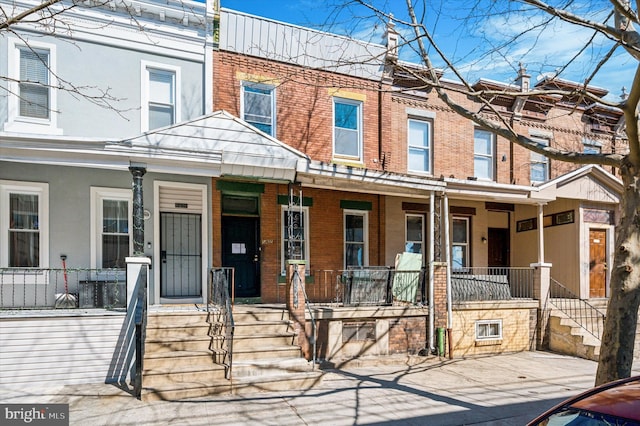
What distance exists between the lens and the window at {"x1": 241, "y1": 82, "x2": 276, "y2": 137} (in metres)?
11.2

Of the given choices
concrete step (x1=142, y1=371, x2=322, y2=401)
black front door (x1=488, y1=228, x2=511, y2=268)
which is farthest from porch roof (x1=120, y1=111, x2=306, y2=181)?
black front door (x1=488, y1=228, x2=511, y2=268)

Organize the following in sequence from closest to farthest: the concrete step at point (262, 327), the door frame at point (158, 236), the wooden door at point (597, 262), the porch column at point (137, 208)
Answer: the porch column at point (137, 208) < the concrete step at point (262, 327) < the door frame at point (158, 236) < the wooden door at point (597, 262)

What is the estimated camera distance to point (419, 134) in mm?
13352

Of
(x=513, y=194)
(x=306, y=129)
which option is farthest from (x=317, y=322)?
(x=513, y=194)

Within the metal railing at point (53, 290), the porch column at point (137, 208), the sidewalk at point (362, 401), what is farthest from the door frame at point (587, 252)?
the metal railing at point (53, 290)

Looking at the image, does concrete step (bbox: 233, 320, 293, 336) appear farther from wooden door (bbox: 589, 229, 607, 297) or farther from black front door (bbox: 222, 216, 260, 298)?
wooden door (bbox: 589, 229, 607, 297)

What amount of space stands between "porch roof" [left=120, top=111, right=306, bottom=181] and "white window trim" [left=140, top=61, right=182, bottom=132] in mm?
1739

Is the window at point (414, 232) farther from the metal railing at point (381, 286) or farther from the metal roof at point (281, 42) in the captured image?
the metal roof at point (281, 42)

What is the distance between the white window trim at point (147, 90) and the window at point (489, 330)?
29.0 ft

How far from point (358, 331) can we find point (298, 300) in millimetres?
1688

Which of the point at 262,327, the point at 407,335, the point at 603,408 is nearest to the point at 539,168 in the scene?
the point at 407,335

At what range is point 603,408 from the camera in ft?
8.40

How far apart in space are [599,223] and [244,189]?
1098 centimetres

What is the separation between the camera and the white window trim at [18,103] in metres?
8.98
